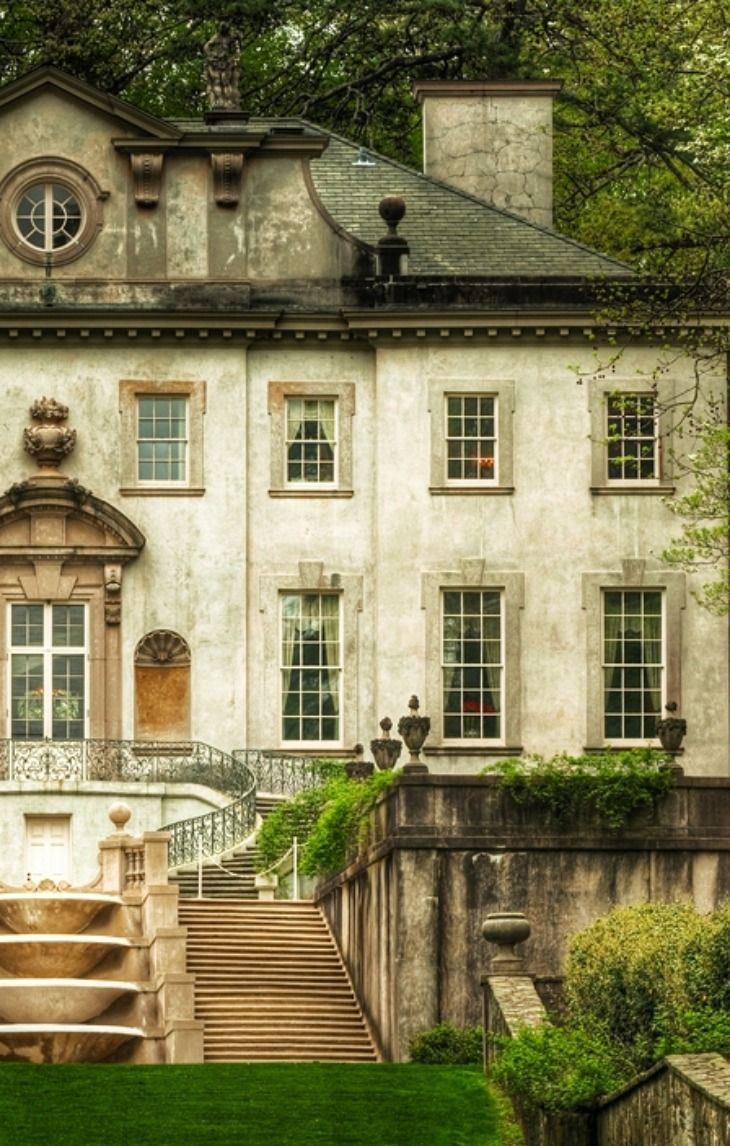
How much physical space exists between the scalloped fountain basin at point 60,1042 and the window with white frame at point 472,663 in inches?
625

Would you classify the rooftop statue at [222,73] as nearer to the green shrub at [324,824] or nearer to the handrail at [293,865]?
the green shrub at [324,824]

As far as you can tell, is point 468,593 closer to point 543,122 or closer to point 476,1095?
point 543,122

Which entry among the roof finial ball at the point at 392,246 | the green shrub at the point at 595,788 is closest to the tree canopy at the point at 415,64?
the roof finial ball at the point at 392,246

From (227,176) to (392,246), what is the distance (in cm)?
267

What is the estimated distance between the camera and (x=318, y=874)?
130 feet

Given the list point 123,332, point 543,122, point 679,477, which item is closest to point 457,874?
point 679,477

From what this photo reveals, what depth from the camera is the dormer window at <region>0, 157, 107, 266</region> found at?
49.4 metres

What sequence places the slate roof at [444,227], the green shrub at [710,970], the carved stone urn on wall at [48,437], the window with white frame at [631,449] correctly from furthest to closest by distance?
the slate roof at [444,227], the window with white frame at [631,449], the carved stone urn on wall at [48,437], the green shrub at [710,970]

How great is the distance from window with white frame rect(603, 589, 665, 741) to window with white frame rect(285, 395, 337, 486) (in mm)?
4566

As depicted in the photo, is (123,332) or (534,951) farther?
(123,332)

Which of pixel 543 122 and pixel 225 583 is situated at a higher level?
pixel 543 122

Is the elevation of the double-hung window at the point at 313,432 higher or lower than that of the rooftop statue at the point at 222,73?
lower

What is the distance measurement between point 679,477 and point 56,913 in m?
14.0

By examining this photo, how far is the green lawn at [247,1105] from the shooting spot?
26344 millimetres
